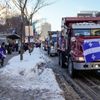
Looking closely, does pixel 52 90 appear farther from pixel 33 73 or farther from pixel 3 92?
pixel 33 73

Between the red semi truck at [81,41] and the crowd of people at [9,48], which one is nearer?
the red semi truck at [81,41]

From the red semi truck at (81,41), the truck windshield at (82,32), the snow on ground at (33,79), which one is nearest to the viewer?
the snow on ground at (33,79)

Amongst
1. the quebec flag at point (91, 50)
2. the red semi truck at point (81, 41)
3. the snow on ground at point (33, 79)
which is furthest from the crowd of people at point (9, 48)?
the quebec flag at point (91, 50)

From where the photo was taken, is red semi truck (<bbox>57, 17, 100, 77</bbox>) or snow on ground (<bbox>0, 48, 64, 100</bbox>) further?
red semi truck (<bbox>57, 17, 100, 77</bbox>)

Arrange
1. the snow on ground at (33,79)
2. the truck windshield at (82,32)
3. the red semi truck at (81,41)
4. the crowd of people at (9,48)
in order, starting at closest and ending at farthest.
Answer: the snow on ground at (33,79) → the red semi truck at (81,41) → the truck windshield at (82,32) → the crowd of people at (9,48)

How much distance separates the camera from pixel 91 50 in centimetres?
2041

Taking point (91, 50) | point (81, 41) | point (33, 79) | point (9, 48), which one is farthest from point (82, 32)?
point (9, 48)

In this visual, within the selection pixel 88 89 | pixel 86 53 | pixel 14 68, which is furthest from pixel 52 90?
pixel 14 68

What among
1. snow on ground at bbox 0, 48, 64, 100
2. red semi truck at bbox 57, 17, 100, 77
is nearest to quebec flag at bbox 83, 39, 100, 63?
red semi truck at bbox 57, 17, 100, 77

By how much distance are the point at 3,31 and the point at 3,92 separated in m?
85.9

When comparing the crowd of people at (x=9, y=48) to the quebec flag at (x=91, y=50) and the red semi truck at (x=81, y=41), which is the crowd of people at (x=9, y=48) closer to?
the red semi truck at (x=81, y=41)

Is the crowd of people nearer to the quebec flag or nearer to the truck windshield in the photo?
the truck windshield

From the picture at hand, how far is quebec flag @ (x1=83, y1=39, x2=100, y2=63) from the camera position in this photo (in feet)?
66.1

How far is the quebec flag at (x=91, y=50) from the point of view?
20.2 metres
